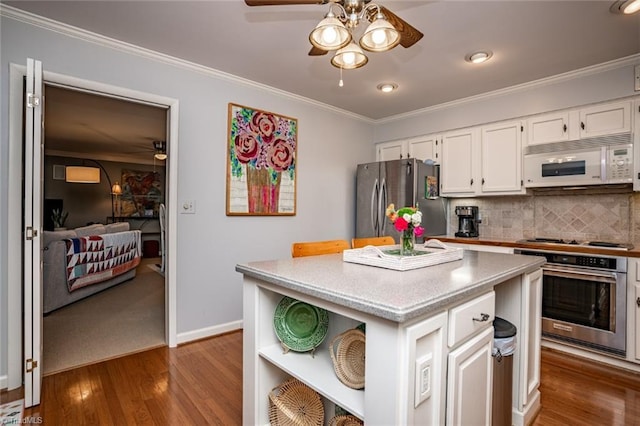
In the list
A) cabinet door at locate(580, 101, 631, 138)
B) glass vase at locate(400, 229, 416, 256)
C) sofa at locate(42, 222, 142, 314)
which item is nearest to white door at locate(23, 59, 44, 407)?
sofa at locate(42, 222, 142, 314)

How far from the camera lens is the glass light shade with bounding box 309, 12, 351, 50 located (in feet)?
4.64

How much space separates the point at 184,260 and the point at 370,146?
2851 millimetres

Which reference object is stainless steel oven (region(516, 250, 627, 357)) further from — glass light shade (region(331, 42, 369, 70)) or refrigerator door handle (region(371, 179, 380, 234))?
glass light shade (region(331, 42, 369, 70))

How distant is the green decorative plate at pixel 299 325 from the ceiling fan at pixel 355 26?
4.11 feet

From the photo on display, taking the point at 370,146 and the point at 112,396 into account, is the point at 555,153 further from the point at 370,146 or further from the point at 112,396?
the point at 112,396

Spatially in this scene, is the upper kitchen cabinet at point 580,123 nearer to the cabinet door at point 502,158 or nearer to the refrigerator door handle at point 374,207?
the cabinet door at point 502,158

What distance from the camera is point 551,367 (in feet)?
7.88

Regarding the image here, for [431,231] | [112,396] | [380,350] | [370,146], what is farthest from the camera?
[370,146]

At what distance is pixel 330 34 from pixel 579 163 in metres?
2.54

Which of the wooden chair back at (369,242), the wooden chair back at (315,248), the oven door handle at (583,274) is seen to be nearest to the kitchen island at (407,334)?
the wooden chair back at (315,248)

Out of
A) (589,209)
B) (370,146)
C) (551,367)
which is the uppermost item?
(370,146)

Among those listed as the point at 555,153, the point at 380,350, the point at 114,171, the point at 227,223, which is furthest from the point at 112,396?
the point at 114,171

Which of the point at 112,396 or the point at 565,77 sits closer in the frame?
the point at 112,396

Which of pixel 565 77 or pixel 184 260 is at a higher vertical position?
pixel 565 77
